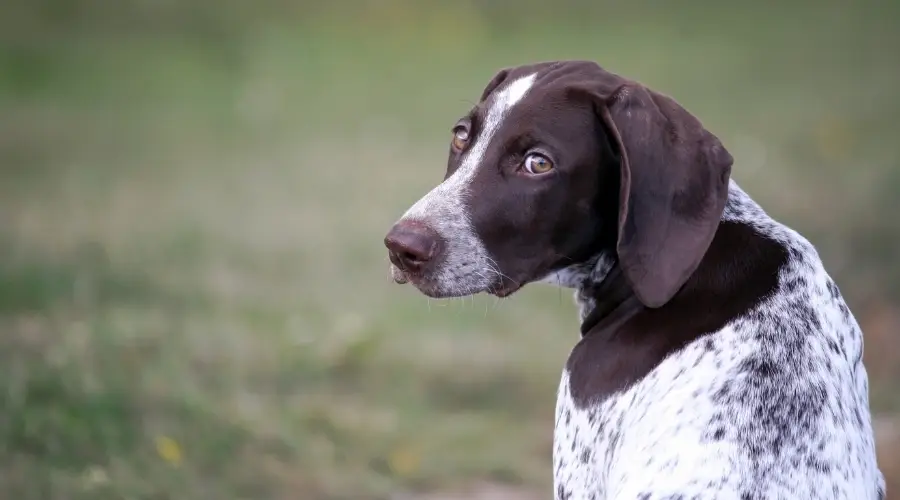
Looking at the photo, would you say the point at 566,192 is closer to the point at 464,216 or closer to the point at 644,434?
the point at 464,216

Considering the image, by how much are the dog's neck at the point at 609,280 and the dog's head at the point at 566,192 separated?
2.1 inches

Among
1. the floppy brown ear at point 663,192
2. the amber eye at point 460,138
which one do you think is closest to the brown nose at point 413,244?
the amber eye at point 460,138

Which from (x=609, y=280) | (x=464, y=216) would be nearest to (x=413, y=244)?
(x=464, y=216)

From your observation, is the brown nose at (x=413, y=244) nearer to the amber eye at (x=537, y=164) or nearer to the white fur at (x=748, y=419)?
the amber eye at (x=537, y=164)

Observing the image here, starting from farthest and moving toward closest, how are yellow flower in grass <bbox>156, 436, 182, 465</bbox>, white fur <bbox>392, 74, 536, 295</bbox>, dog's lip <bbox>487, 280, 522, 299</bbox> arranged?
Result: yellow flower in grass <bbox>156, 436, 182, 465</bbox>
dog's lip <bbox>487, 280, 522, 299</bbox>
white fur <bbox>392, 74, 536, 295</bbox>

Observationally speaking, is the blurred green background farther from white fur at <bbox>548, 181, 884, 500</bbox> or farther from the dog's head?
white fur at <bbox>548, 181, 884, 500</bbox>

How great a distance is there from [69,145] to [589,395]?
718 cm

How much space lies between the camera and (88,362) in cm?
649

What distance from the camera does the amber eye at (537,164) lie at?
3.67 meters

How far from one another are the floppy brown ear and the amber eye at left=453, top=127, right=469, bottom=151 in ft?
1.57

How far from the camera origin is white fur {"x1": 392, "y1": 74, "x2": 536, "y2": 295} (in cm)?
364

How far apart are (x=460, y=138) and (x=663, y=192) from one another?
70 centimetres

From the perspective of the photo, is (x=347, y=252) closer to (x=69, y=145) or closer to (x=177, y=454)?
(x=69, y=145)

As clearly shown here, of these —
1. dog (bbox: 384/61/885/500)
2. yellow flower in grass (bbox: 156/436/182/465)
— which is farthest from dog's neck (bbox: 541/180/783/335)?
yellow flower in grass (bbox: 156/436/182/465)
